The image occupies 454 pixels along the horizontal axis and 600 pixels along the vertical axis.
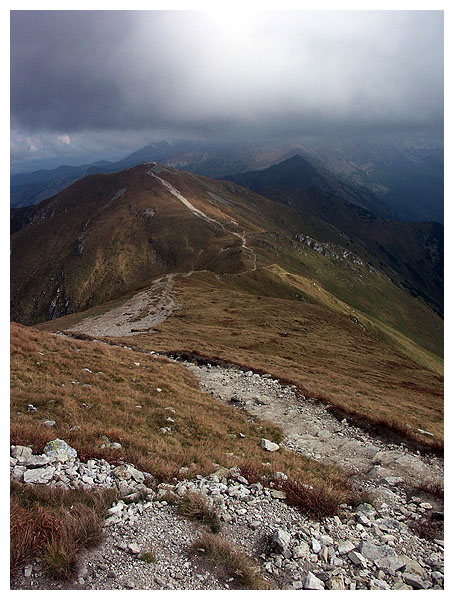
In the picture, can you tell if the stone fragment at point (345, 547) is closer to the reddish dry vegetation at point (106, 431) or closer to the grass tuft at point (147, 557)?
the reddish dry vegetation at point (106, 431)

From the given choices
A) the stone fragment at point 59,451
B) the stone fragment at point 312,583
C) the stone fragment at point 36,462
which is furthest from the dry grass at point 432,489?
the stone fragment at point 36,462

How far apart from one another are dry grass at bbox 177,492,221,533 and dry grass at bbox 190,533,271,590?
0.67 metres

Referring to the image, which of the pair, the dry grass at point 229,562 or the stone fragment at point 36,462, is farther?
the stone fragment at point 36,462

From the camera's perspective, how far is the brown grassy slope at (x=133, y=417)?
9.68 metres

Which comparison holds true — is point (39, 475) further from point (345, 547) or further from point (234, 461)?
point (345, 547)

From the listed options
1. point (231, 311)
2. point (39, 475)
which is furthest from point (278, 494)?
point (231, 311)

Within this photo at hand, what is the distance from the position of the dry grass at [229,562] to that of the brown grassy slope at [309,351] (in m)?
14.0

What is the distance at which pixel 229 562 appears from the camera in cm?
577

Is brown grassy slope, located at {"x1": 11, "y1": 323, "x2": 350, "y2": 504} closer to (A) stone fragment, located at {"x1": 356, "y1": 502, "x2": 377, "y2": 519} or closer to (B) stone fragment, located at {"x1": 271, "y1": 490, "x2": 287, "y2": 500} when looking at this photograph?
(A) stone fragment, located at {"x1": 356, "y1": 502, "x2": 377, "y2": 519}

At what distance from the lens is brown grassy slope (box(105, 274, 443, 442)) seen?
2572 centimetres

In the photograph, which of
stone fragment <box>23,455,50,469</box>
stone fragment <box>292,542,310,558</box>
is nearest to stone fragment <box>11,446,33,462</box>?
stone fragment <box>23,455,50,469</box>

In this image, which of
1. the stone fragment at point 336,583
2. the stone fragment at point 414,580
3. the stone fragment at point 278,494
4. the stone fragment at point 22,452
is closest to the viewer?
the stone fragment at point 336,583

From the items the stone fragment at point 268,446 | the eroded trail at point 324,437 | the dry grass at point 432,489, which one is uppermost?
the dry grass at point 432,489

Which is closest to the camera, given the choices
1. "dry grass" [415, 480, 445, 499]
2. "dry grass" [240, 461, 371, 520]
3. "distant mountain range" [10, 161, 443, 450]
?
"dry grass" [240, 461, 371, 520]
